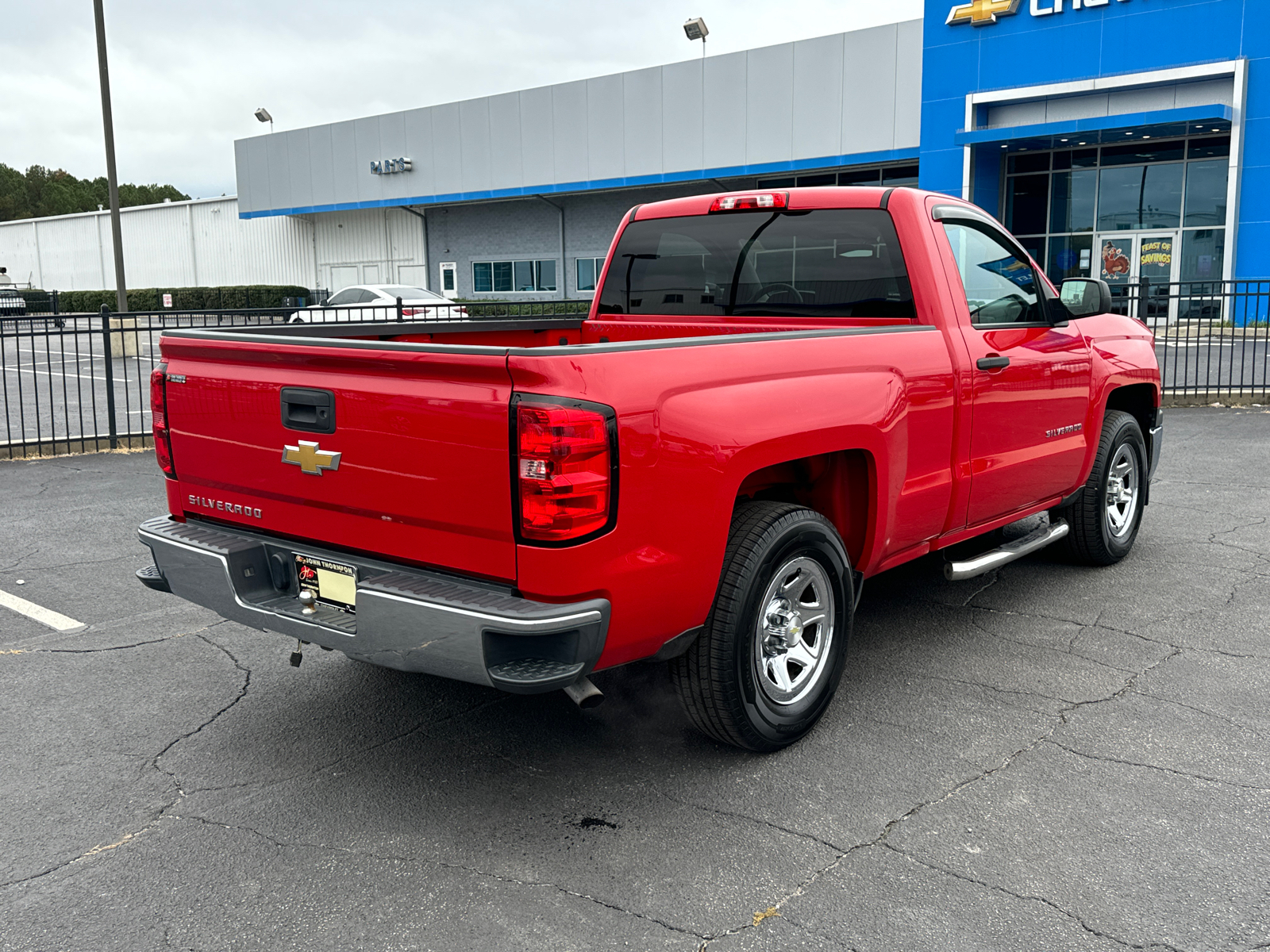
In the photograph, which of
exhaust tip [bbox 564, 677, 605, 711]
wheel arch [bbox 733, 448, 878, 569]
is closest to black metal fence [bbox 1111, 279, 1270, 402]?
wheel arch [bbox 733, 448, 878, 569]

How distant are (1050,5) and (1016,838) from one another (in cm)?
2754

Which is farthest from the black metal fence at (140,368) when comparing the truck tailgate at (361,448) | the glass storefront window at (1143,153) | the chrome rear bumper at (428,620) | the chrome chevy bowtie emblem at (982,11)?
the chrome chevy bowtie emblem at (982,11)

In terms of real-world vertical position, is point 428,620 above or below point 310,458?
below

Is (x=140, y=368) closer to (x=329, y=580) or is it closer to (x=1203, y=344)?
(x=329, y=580)

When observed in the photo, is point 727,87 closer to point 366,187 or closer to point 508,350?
point 366,187

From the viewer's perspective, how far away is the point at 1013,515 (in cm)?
525

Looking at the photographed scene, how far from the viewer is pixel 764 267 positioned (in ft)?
16.1

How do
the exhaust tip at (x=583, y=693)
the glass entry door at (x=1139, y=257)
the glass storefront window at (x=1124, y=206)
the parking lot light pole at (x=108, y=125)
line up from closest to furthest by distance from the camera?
the exhaust tip at (x=583, y=693) < the parking lot light pole at (x=108, y=125) < the glass storefront window at (x=1124, y=206) < the glass entry door at (x=1139, y=257)

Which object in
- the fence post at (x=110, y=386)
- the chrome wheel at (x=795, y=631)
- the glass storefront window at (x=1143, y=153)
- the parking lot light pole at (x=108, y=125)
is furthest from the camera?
the glass storefront window at (x=1143, y=153)

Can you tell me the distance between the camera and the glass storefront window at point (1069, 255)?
28.7 metres

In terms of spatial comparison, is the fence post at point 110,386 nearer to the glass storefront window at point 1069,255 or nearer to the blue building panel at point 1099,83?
the blue building panel at point 1099,83

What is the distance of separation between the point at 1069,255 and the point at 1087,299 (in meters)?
25.7

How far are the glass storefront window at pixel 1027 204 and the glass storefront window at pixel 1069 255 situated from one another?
1.95 ft

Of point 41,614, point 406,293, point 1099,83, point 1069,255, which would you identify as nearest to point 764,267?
point 41,614
